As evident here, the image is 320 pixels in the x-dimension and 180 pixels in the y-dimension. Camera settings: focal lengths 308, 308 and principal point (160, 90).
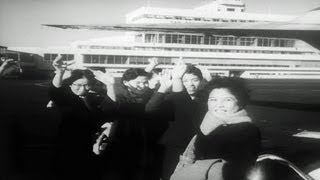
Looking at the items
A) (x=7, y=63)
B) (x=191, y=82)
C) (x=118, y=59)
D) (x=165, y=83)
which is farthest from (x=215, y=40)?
(x=7, y=63)

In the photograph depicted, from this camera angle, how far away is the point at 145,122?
6.24ft

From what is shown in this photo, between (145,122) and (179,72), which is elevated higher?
(179,72)

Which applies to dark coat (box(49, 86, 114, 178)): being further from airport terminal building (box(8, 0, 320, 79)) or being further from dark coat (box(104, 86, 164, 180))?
airport terminal building (box(8, 0, 320, 79))

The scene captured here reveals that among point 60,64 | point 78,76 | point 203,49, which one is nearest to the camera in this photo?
point 78,76

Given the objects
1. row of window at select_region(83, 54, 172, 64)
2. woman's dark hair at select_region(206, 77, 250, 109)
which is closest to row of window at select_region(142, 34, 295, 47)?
row of window at select_region(83, 54, 172, 64)

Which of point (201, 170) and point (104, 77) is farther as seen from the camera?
point (104, 77)

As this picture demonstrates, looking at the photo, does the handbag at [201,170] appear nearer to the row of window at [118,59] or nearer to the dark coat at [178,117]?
the dark coat at [178,117]

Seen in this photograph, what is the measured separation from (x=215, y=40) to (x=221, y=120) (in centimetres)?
183

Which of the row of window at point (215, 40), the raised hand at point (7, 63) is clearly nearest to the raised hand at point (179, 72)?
the row of window at point (215, 40)

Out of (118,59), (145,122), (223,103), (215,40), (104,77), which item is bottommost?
(145,122)

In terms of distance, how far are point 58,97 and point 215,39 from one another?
78.9 inches

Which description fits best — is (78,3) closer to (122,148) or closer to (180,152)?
(122,148)

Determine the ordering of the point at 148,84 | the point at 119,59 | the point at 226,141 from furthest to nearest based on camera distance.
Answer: the point at 119,59 → the point at 148,84 → the point at 226,141

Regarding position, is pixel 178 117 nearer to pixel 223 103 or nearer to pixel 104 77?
pixel 223 103
